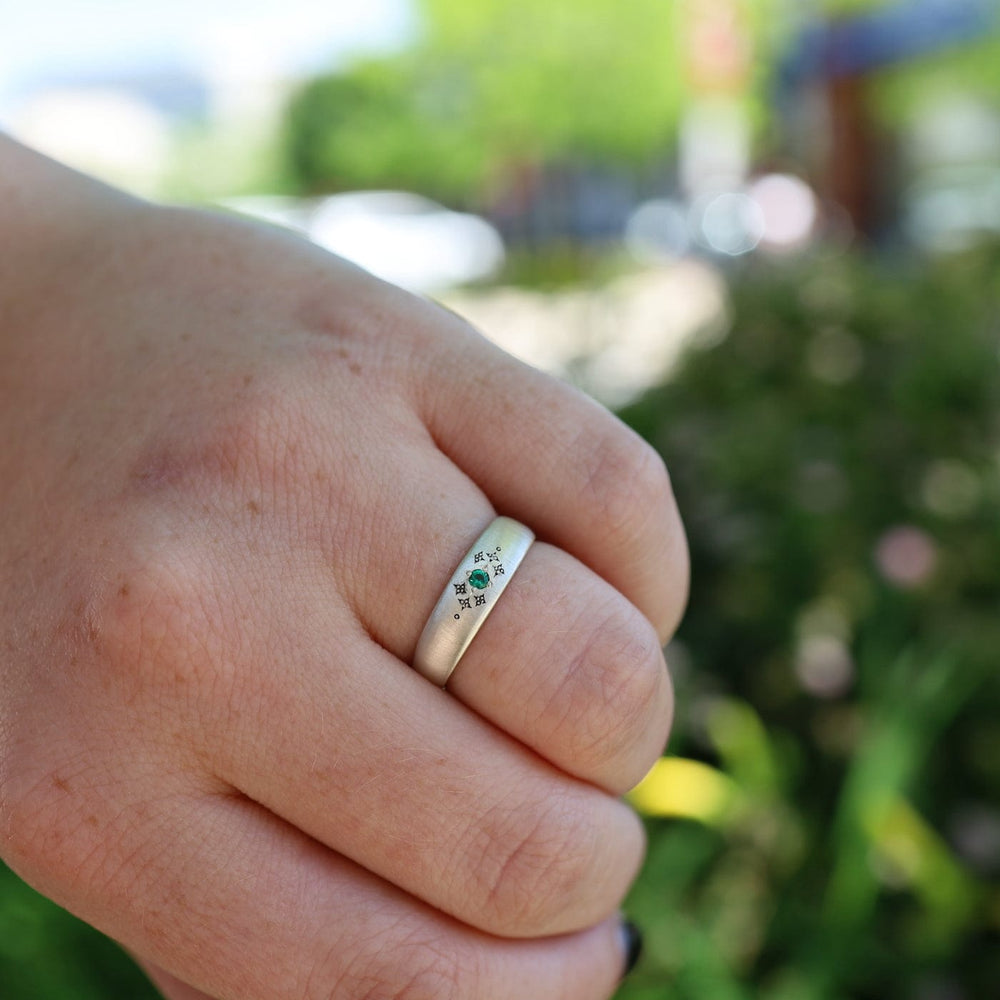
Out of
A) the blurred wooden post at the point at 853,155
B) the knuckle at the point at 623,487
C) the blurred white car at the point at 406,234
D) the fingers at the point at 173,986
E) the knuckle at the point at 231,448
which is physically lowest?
the fingers at the point at 173,986

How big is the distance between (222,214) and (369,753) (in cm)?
45

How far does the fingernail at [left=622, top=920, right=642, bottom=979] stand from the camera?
805mm

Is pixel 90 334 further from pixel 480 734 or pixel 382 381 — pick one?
pixel 480 734

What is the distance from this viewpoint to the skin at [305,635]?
2.01ft

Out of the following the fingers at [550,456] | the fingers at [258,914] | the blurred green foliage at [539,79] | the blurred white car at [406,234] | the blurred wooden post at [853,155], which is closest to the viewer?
the fingers at [258,914]

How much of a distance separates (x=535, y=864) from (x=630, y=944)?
0.21 metres

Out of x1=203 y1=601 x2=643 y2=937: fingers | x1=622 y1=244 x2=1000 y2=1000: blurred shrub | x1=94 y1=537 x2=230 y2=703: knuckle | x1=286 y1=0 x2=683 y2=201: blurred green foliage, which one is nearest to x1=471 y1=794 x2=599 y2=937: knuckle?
x1=203 y1=601 x2=643 y2=937: fingers

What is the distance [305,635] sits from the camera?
24.5 inches

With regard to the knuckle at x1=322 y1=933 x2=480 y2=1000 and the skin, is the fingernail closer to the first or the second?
the skin

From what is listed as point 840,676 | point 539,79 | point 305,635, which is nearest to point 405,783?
point 305,635

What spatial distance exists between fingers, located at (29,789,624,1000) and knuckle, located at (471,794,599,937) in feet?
0.14

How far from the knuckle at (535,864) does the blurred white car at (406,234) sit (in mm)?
16316

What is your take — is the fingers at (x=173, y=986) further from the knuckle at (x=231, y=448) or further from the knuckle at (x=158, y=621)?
the knuckle at (x=231, y=448)

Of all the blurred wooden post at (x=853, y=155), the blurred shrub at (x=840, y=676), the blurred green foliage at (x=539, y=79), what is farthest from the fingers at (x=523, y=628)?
the blurred wooden post at (x=853, y=155)
